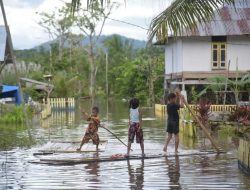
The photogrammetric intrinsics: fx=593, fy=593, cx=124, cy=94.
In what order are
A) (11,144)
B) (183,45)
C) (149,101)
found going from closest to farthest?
(11,144) → (183,45) → (149,101)

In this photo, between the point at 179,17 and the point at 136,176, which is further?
the point at 136,176

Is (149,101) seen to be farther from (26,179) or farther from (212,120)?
(26,179)

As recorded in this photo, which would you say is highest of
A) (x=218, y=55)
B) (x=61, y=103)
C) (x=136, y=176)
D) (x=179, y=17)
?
(x=218, y=55)

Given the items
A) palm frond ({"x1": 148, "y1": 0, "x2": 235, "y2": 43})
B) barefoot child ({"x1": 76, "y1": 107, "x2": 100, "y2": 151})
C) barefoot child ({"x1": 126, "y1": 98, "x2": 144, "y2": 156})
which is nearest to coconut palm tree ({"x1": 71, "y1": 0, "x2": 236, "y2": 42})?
palm frond ({"x1": 148, "y1": 0, "x2": 235, "y2": 43})

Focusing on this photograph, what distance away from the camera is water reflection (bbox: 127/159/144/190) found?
1046 centimetres

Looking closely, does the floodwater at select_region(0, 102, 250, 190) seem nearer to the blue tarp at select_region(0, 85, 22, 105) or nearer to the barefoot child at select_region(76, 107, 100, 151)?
the barefoot child at select_region(76, 107, 100, 151)

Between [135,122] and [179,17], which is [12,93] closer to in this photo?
[135,122]

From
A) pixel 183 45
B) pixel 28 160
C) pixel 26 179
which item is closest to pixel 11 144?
pixel 28 160

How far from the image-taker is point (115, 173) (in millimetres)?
11820

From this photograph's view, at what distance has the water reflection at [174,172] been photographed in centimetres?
1042

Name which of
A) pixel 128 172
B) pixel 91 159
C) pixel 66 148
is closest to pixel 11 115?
pixel 66 148

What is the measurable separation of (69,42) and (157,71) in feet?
72.2

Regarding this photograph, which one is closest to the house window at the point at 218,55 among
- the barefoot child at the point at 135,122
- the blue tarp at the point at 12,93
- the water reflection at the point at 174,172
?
the blue tarp at the point at 12,93

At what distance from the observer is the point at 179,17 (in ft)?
31.2
